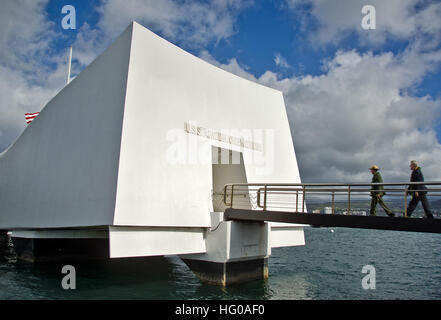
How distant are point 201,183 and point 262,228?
9.62 feet

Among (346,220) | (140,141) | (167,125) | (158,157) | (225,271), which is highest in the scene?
(167,125)

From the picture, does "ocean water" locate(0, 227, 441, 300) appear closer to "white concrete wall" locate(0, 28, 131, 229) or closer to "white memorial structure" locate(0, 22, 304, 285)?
"white memorial structure" locate(0, 22, 304, 285)

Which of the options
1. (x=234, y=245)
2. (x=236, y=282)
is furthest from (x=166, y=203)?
(x=236, y=282)

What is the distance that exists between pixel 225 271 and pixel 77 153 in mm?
6677

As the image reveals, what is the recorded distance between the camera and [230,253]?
526 inches

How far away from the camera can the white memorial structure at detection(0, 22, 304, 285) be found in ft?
39.0

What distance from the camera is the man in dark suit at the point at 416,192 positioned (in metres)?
9.33

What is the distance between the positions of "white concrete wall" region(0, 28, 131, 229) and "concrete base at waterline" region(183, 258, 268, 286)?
4.14 meters

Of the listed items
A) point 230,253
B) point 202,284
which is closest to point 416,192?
point 230,253

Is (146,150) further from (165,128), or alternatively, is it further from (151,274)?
(151,274)

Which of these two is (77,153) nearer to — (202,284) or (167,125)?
(167,125)

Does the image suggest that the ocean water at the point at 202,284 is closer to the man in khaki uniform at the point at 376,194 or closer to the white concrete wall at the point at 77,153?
the white concrete wall at the point at 77,153

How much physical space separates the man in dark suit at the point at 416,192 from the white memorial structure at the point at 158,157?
590 cm
